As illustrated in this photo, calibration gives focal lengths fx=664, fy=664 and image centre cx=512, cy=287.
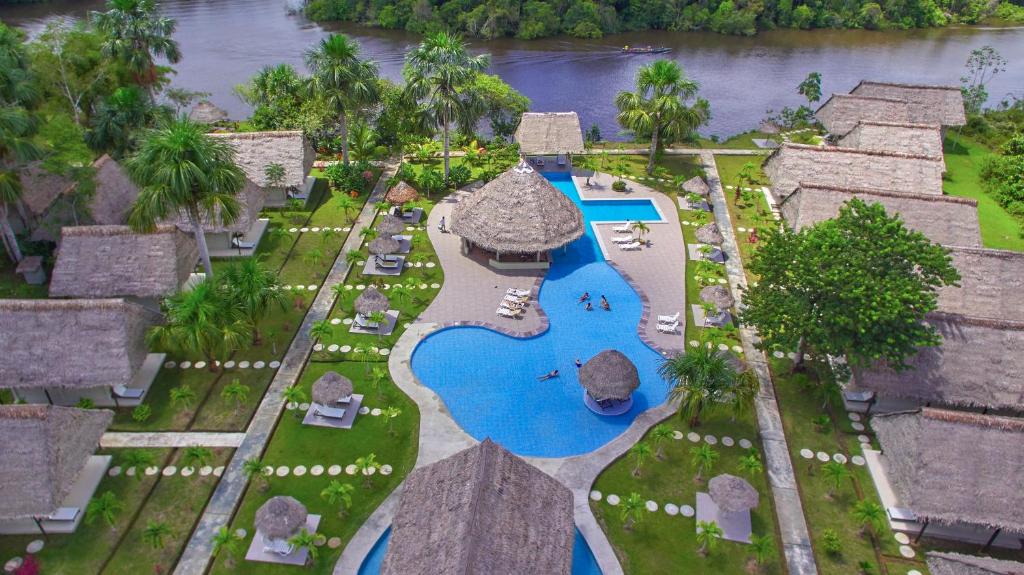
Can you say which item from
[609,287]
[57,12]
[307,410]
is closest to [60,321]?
[307,410]

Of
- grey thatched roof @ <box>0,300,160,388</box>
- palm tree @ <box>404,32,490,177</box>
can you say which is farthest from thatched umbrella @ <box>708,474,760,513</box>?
palm tree @ <box>404,32,490,177</box>

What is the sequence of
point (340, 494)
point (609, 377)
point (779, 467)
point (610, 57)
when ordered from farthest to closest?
point (610, 57), point (609, 377), point (779, 467), point (340, 494)

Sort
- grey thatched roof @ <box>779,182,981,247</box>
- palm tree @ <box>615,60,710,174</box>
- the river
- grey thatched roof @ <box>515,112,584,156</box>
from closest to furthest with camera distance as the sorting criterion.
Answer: grey thatched roof @ <box>779,182,981,247</box> < palm tree @ <box>615,60,710,174</box> < grey thatched roof @ <box>515,112,584,156</box> < the river

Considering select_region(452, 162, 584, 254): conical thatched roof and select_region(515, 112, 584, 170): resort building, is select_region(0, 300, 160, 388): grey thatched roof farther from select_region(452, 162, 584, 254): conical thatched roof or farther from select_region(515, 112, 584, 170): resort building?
select_region(515, 112, 584, 170): resort building

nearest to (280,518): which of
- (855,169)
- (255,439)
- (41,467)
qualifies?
(255,439)

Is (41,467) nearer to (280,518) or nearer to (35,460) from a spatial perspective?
(35,460)
